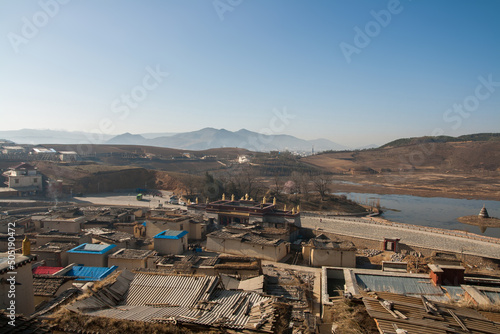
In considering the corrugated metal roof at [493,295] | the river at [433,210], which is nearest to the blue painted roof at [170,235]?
the corrugated metal roof at [493,295]

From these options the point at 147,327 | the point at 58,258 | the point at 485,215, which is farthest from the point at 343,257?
the point at 485,215

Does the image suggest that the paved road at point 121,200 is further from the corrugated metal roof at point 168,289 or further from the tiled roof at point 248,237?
the corrugated metal roof at point 168,289

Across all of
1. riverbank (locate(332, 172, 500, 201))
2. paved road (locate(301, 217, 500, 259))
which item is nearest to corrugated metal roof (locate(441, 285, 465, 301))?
paved road (locate(301, 217, 500, 259))

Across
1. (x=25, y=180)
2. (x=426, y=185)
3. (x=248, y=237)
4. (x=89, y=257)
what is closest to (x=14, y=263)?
(x=89, y=257)

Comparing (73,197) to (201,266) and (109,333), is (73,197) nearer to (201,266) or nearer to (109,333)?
(201,266)

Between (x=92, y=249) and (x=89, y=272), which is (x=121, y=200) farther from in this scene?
(x=89, y=272)

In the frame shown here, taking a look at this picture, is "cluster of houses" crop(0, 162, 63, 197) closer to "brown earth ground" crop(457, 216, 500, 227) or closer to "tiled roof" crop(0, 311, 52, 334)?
"tiled roof" crop(0, 311, 52, 334)
